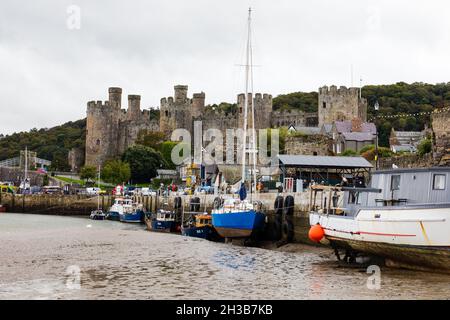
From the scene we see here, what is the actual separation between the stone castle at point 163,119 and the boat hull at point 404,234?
63.6 metres

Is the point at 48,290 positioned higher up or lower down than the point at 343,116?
lower down

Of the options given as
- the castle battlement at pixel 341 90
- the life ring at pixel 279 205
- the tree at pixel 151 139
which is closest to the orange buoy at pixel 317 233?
the life ring at pixel 279 205

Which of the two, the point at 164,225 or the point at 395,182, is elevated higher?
the point at 395,182

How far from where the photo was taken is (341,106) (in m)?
78.4

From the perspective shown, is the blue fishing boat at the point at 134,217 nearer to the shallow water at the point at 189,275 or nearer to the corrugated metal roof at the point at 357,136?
the corrugated metal roof at the point at 357,136

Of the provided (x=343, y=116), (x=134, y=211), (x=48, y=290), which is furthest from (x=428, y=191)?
(x=343, y=116)

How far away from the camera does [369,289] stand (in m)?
15.5

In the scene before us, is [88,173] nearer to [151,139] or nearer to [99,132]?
[151,139]

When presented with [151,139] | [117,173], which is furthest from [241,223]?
[151,139]

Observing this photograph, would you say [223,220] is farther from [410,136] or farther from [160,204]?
[410,136]

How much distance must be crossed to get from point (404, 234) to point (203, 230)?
1605cm

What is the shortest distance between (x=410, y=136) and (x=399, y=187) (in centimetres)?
5750

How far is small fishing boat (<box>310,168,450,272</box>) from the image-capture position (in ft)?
55.0

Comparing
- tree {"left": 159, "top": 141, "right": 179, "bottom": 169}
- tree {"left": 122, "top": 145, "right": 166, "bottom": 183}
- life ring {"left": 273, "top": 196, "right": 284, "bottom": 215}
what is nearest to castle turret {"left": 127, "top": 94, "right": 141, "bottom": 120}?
tree {"left": 159, "top": 141, "right": 179, "bottom": 169}
